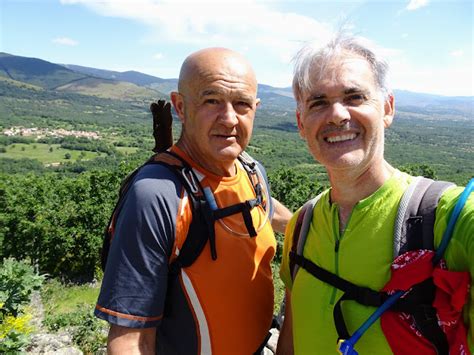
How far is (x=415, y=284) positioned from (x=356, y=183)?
66 cm

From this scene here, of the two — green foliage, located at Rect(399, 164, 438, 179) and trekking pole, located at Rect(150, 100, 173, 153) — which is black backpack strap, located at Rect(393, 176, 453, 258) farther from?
green foliage, located at Rect(399, 164, 438, 179)

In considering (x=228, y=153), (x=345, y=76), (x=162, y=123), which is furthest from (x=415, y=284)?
(x=162, y=123)

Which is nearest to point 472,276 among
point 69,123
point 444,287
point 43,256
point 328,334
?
point 444,287

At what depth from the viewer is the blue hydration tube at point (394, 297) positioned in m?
1.72

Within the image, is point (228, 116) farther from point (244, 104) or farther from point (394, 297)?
point (394, 297)

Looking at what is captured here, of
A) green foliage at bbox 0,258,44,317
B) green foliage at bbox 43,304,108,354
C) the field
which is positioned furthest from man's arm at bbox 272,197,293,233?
the field

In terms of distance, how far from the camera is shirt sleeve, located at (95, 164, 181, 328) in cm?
211

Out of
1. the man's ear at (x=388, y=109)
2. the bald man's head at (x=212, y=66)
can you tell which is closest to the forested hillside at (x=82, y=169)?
the man's ear at (x=388, y=109)

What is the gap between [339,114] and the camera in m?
2.13

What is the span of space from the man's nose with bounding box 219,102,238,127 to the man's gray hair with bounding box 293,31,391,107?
0.51 metres

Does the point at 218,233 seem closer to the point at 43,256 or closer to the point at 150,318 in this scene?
the point at 150,318

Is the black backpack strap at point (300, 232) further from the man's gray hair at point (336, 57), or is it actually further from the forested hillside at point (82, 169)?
the forested hillside at point (82, 169)

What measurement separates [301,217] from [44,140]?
143531 millimetres

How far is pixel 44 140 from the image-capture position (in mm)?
130250
